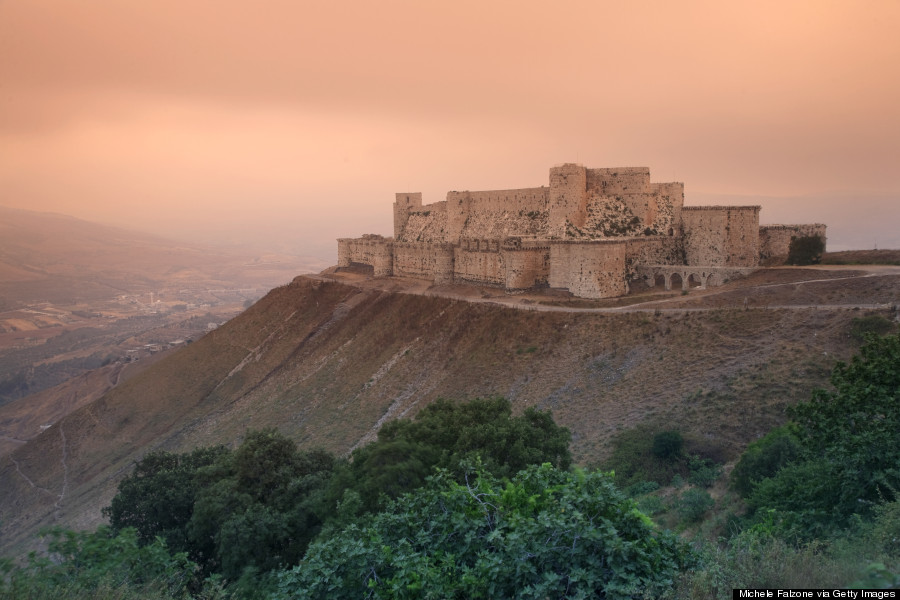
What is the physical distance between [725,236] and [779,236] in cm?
415

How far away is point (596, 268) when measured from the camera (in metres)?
40.5

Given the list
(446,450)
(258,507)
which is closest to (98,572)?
(258,507)

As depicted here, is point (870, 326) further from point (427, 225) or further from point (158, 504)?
point (427, 225)

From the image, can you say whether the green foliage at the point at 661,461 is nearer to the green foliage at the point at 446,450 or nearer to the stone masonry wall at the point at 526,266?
the green foliage at the point at 446,450

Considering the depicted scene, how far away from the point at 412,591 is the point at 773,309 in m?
27.2

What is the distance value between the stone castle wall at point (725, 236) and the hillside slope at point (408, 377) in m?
11.2

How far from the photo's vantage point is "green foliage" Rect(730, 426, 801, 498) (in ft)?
62.0

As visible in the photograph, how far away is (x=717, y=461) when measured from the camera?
2288 centimetres

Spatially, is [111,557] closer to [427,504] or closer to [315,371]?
[427,504]

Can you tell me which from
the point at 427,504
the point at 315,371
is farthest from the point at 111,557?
the point at 315,371

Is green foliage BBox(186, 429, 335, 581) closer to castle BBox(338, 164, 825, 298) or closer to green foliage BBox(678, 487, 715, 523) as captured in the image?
green foliage BBox(678, 487, 715, 523)

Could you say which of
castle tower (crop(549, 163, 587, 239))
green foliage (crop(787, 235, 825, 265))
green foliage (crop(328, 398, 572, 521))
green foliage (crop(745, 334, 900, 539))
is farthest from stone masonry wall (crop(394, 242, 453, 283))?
green foliage (crop(745, 334, 900, 539))

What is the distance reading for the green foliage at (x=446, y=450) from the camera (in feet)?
56.0

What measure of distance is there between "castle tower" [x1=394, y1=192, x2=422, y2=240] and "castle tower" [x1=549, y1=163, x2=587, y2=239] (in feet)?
75.3
